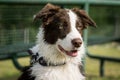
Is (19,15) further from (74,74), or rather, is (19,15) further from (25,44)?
(74,74)

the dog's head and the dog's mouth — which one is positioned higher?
the dog's head

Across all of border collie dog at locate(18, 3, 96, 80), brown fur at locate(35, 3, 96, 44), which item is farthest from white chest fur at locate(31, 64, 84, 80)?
brown fur at locate(35, 3, 96, 44)

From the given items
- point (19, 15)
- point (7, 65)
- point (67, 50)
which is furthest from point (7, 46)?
point (7, 65)

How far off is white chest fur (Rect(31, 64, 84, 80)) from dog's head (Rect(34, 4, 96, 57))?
23cm

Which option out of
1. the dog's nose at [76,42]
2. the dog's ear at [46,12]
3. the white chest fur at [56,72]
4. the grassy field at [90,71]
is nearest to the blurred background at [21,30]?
the grassy field at [90,71]

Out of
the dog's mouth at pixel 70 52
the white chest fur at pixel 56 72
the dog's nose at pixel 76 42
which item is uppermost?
the dog's nose at pixel 76 42

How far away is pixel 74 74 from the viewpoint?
577 cm

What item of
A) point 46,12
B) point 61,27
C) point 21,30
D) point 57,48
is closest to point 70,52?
point 57,48

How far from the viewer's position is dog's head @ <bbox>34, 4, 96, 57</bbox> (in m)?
5.43

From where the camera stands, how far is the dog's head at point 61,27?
5430mm

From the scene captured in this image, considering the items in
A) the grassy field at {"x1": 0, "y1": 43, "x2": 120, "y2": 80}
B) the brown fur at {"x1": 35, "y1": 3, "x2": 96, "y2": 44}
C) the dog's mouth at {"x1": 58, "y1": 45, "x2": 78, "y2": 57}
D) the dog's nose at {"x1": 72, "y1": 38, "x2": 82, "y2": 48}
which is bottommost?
the grassy field at {"x1": 0, "y1": 43, "x2": 120, "y2": 80}

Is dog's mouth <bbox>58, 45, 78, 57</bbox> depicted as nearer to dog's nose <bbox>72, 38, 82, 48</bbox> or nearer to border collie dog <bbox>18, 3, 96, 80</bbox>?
border collie dog <bbox>18, 3, 96, 80</bbox>

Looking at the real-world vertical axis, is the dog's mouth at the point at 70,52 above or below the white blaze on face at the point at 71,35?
below

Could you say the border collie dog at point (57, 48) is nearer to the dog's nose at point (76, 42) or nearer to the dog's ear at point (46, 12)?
the dog's ear at point (46, 12)
